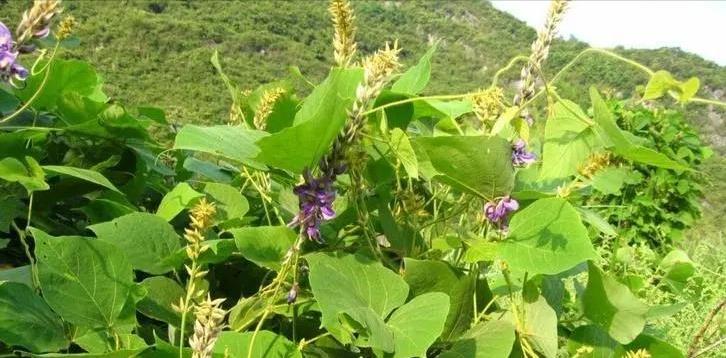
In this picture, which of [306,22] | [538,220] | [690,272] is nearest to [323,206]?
[538,220]

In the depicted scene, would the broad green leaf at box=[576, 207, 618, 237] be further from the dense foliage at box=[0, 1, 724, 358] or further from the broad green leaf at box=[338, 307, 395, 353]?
the broad green leaf at box=[338, 307, 395, 353]

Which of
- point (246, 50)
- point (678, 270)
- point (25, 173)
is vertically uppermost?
point (25, 173)

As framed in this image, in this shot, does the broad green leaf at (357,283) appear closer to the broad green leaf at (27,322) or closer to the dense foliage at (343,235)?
the dense foliage at (343,235)

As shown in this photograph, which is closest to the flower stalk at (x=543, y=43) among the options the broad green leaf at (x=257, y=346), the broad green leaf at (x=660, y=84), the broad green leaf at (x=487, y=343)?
the broad green leaf at (x=660, y=84)

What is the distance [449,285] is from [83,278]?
0.30 m

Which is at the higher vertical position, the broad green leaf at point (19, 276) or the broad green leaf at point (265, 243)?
the broad green leaf at point (265, 243)

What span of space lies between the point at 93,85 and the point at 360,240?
44cm

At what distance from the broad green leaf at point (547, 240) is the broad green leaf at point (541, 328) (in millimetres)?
86

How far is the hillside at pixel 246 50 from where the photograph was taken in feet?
104

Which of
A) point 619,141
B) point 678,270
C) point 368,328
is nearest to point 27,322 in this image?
point 368,328

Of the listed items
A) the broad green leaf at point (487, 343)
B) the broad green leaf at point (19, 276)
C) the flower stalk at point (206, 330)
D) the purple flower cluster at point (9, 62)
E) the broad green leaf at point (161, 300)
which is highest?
the purple flower cluster at point (9, 62)

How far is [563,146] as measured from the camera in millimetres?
657

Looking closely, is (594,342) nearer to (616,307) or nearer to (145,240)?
(616,307)

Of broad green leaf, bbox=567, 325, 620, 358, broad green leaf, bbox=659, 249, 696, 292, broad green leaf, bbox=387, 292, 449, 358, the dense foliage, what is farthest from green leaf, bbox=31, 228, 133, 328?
broad green leaf, bbox=659, 249, 696, 292
